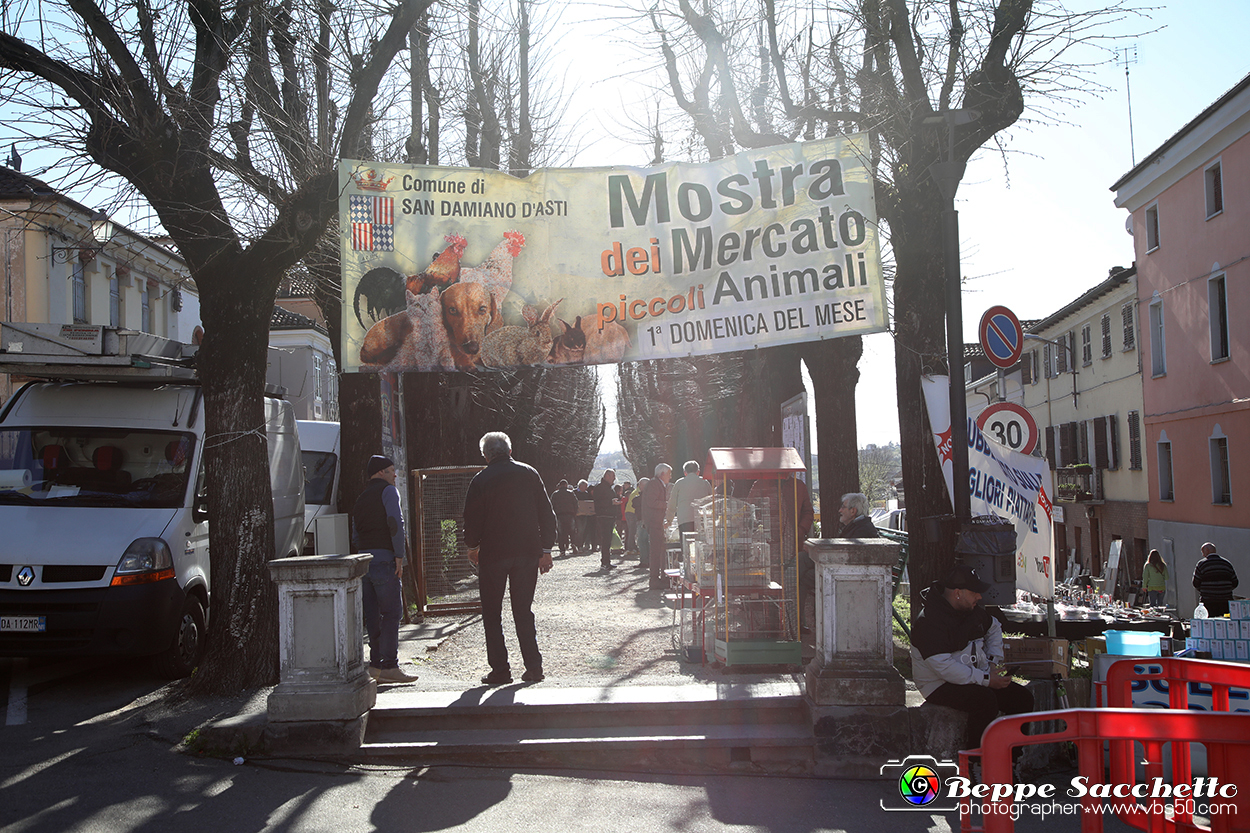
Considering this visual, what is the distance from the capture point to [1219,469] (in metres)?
26.9

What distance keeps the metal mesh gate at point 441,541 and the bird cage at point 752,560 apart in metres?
4.34

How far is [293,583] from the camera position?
6672 millimetres

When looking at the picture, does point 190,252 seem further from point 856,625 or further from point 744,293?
point 856,625

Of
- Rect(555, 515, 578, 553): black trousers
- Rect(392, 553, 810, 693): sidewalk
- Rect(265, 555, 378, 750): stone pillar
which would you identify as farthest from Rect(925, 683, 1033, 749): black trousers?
Rect(555, 515, 578, 553): black trousers

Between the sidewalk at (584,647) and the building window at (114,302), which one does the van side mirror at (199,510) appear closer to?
the sidewalk at (584,647)

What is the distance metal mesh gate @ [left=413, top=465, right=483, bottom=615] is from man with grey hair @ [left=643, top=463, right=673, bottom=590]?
3.31 metres

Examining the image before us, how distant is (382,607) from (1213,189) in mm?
26609

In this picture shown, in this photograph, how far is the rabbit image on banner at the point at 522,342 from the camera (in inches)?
336

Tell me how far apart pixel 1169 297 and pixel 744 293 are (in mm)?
25902

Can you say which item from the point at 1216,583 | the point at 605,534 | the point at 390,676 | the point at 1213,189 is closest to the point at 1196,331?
the point at 1213,189

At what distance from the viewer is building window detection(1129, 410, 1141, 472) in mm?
34722

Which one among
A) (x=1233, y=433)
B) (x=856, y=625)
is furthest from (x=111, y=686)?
(x=1233, y=433)

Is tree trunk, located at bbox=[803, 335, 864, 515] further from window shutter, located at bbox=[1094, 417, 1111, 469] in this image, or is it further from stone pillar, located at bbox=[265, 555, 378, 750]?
window shutter, located at bbox=[1094, 417, 1111, 469]

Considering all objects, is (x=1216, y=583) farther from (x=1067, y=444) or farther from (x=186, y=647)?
(x=1067, y=444)
